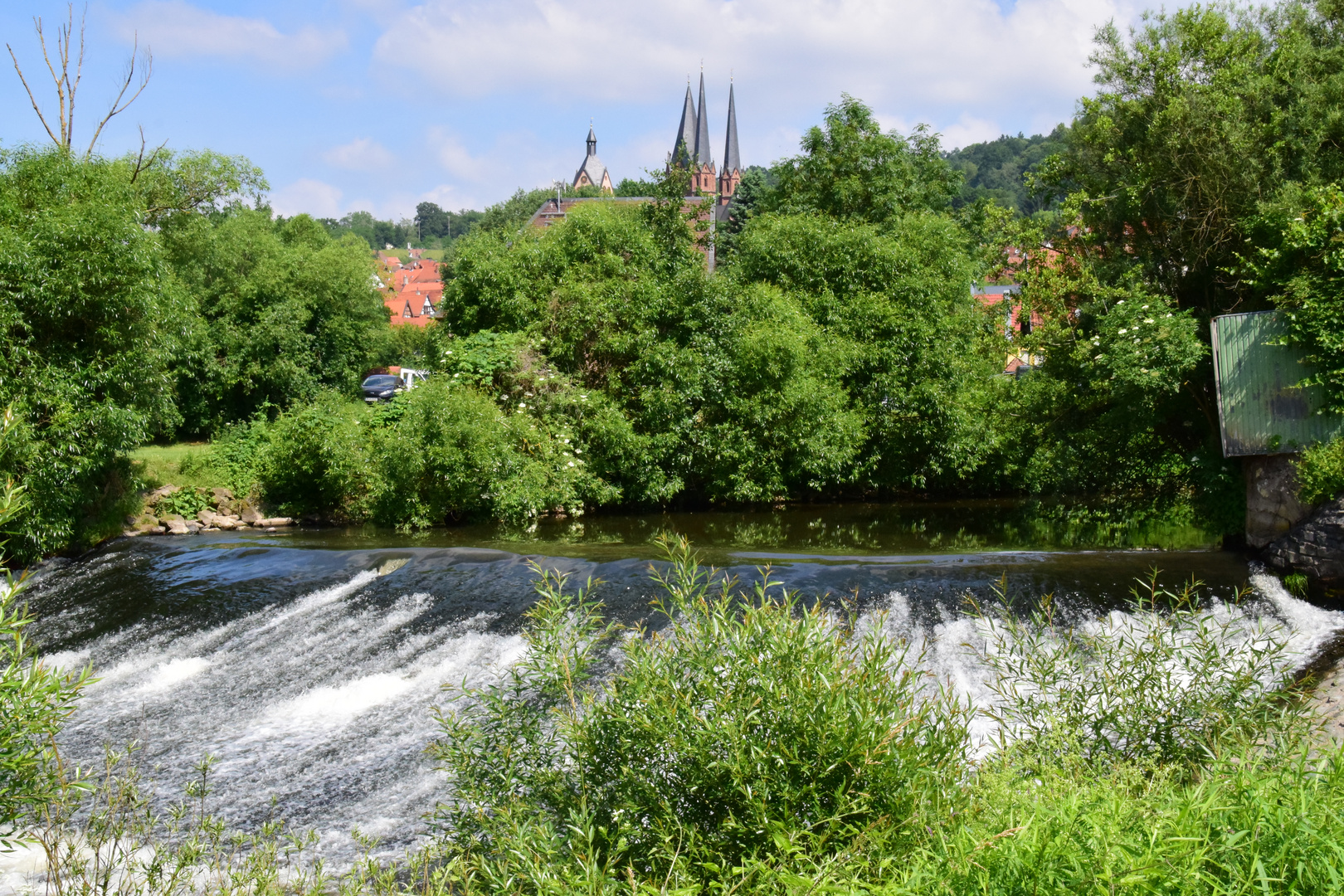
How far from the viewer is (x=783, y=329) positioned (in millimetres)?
19625

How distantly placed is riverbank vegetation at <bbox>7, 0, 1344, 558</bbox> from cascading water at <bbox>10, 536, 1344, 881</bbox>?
3319mm

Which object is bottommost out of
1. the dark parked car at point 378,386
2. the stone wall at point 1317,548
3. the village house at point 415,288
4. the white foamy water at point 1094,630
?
the white foamy water at point 1094,630

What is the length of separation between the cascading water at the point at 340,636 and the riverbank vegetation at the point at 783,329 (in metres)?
3.32

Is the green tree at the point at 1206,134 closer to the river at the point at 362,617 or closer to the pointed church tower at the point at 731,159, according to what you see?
the river at the point at 362,617

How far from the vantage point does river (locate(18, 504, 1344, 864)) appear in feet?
26.8

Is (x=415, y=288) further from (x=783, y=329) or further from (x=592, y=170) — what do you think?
(x=783, y=329)

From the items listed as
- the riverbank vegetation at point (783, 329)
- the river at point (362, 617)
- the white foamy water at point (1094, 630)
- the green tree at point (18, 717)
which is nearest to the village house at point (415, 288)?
the riverbank vegetation at point (783, 329)

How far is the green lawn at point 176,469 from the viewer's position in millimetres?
19938

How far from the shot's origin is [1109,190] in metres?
16.4

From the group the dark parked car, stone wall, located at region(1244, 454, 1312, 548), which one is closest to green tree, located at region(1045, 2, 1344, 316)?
stone wall, located at region(1244, 454, 1312, 548)

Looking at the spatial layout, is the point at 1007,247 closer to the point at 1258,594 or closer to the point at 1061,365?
the point at 1061,365

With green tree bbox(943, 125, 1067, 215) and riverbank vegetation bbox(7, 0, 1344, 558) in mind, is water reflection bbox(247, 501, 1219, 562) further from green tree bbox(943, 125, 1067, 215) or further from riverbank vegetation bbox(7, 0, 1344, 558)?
green tree bbox(943, 125, 1067, 215)

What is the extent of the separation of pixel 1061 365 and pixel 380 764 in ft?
43.0

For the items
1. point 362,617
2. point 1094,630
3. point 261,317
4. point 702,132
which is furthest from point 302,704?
point 702,132
